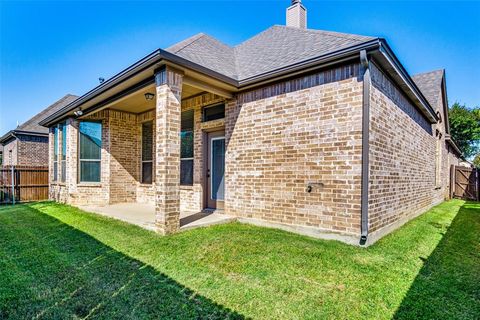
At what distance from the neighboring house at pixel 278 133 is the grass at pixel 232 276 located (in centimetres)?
76

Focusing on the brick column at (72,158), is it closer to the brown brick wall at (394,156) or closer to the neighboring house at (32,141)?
the neighboring house at (32,141)

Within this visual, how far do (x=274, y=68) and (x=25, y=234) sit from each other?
637 cm

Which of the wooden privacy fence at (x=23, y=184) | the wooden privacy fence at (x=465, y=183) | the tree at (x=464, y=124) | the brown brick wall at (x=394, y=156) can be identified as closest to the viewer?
the brown brick wall at (x=394, y=156)

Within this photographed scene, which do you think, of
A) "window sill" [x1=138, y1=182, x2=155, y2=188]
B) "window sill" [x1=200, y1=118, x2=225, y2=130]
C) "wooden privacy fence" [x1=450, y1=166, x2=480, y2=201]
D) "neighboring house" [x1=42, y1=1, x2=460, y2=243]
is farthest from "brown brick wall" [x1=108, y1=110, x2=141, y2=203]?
"wooden privacy fence" [x1=450, y1=166, x2=480, y2=201]

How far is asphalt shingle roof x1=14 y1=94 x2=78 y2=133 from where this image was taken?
15.4 meters

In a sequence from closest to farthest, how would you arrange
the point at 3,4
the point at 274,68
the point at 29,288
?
the point at 29,288 → the point at 274,68 → the point at 3,4

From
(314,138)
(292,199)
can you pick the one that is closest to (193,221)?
(292,199)

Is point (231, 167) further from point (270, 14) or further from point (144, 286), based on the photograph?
point (270, 14)

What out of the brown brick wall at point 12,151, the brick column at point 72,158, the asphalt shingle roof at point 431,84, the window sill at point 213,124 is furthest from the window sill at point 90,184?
the asphalt shingle roof at point 431,84

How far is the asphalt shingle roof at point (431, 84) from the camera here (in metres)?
10.7

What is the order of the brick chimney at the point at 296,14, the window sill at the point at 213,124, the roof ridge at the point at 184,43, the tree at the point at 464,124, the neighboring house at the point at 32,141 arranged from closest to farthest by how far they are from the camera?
the roof ridge at the point at 184,43 → the window sill at the point at 213,124 → the brick chimney at the point at 296,14 → the neighboring house at the point at 32,141 → the tree at the point at 464,124

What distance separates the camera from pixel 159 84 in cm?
506

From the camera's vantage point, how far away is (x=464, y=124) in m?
28.1

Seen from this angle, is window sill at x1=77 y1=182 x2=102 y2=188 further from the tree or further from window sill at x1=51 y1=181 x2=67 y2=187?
the tree
